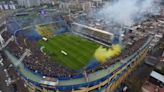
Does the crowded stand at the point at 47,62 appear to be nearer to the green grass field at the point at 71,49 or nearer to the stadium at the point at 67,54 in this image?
the stadium at the point at 67,54

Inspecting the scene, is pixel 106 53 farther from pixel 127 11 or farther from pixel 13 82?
pixel 127 11

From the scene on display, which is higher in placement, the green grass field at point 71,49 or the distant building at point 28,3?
the distant building at point 28,3

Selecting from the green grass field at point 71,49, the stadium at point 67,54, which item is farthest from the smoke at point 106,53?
the green grass field at point 71,49

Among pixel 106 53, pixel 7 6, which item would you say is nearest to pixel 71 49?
pixel 106 53

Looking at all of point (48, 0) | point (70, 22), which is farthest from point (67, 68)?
point (48, 0)

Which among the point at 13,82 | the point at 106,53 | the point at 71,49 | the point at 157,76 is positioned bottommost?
the point at 13,82

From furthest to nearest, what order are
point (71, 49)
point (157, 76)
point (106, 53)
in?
point (71, 49), point (106, 53), point (157, 76)
